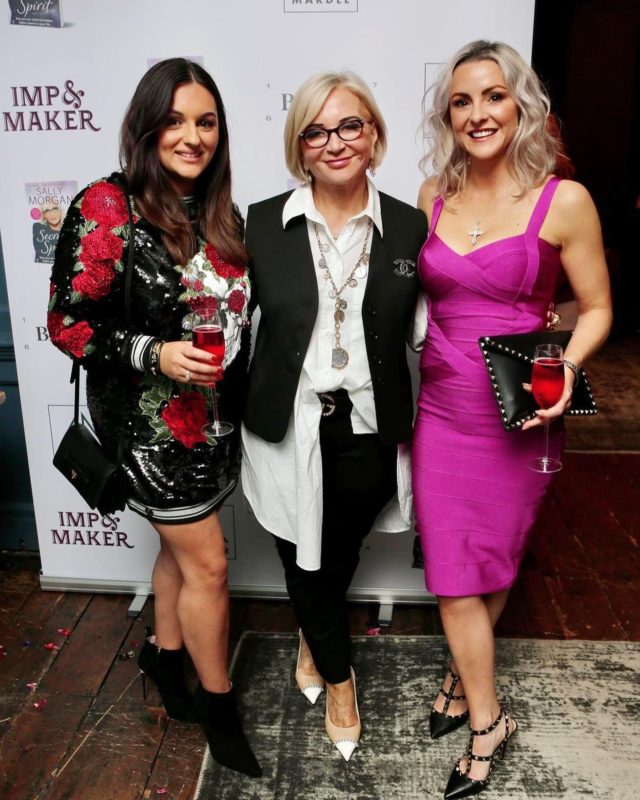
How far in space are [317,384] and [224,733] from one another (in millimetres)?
985

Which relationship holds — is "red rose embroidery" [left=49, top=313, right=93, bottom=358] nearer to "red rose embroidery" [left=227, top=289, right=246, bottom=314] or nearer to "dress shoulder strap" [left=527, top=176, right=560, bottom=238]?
"red rose embroidery" [left=227, top=289, right=246, bottom=314]

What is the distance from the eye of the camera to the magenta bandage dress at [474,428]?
1856 millimetres

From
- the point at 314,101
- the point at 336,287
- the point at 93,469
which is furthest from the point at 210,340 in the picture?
the point at 314,101

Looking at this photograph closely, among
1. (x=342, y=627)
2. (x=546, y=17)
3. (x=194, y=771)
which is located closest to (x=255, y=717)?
(x=194, y=771)

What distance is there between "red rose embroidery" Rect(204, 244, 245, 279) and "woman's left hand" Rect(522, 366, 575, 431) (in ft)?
2.35

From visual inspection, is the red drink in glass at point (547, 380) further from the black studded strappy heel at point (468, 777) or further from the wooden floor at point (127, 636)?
the wooden floor at point (127, 636)

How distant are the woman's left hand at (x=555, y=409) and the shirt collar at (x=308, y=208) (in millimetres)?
530

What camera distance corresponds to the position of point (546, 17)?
7199 mm

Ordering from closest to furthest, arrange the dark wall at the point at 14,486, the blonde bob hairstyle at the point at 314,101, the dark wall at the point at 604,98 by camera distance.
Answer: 1. the blonde bob hairstyle at the point at 314,101
2. the dark wall at the point at 14,486
3. the dark wall at the point at 604,98

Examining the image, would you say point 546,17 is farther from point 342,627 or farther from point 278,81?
point 342,627

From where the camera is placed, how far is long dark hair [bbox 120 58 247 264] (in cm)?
170

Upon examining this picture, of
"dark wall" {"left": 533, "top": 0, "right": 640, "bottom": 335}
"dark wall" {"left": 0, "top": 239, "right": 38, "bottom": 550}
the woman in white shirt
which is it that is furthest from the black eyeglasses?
"dark wall" {"left": 533, "top": 0, "right": 640, "bottom": 335}

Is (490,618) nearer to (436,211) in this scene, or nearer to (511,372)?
(511,372)

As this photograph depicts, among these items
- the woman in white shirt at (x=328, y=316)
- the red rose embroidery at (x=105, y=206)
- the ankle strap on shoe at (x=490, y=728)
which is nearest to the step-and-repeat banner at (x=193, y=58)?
the woman in white shirt at (x=328, y=316)
